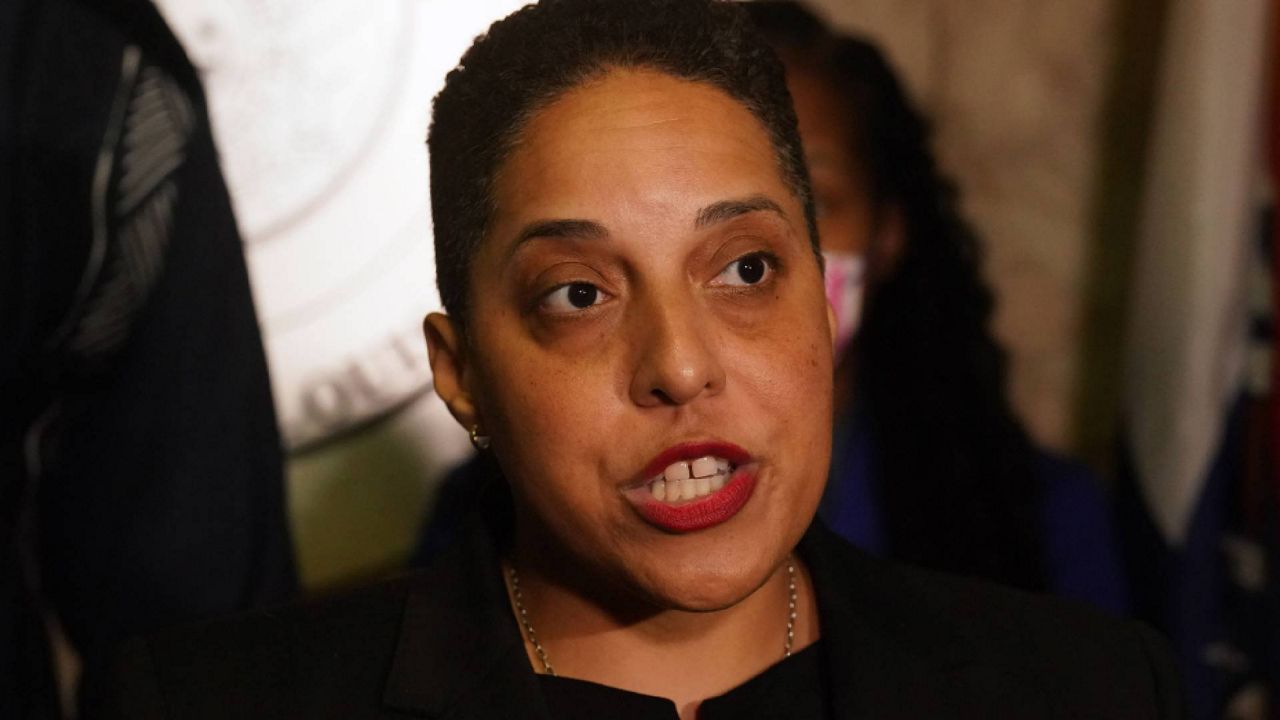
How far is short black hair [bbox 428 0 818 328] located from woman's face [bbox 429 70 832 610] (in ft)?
0.05

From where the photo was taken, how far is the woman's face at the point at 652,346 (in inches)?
37.2

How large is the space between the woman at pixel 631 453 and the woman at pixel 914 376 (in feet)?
2.24

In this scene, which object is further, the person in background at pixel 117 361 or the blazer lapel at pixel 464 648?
the person in background at pixel 117 361

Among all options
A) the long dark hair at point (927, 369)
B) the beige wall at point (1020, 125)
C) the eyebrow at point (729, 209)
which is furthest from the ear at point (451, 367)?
the beige wall at point (1020, 125)

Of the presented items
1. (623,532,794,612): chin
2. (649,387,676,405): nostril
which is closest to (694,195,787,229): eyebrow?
(649,387,676,405): nostril

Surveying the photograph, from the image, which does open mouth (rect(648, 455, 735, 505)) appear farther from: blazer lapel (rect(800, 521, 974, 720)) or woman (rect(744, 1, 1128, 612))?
woman (rect(744, 1, 1128, 612))

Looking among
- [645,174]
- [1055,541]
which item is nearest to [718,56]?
[645,174]

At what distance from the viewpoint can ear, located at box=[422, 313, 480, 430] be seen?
1.06m

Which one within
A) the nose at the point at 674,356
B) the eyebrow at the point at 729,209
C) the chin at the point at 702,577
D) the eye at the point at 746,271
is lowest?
the chin at the point at 702,577

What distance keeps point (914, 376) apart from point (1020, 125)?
42 cm

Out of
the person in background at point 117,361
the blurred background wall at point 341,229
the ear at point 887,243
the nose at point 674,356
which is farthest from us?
the ear at point 887,243

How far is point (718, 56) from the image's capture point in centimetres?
101

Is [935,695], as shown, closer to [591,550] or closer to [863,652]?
[863,652]

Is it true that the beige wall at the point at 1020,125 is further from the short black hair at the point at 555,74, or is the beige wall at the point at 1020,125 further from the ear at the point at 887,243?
the short black hair at the point at 555,74
